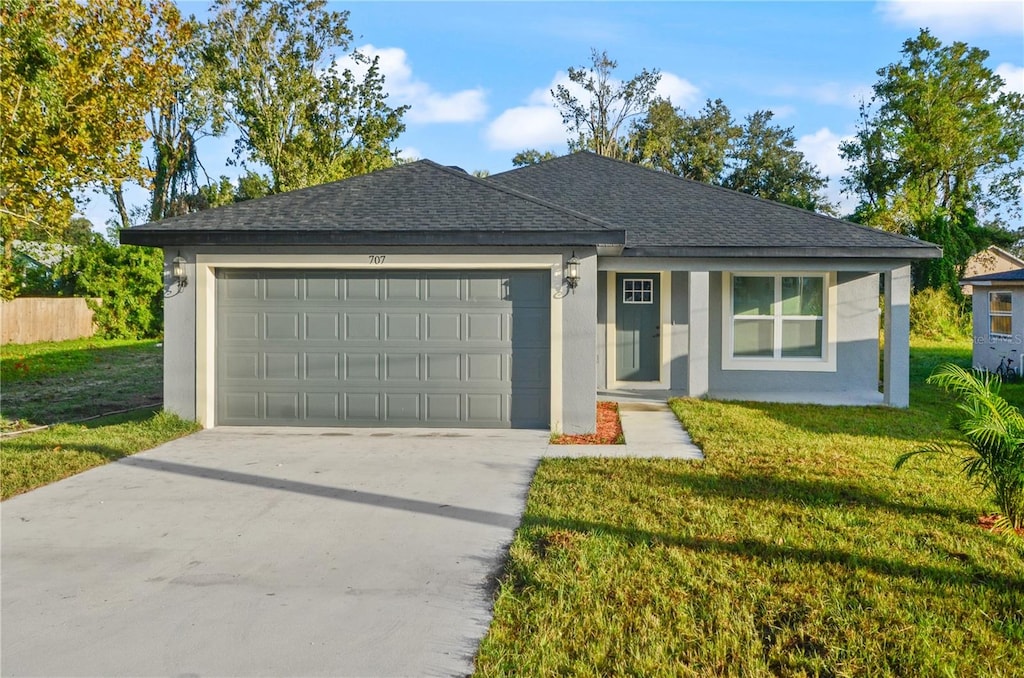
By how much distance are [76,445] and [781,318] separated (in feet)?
34.7

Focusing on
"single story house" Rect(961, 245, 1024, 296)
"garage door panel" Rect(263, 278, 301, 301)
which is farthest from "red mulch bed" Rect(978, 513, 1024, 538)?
"single story house" Rect(961, 245, 1024, 296)

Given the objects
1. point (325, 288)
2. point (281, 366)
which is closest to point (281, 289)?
point (325, 288)

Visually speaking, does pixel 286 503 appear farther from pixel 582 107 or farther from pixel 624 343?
pixel 582 107

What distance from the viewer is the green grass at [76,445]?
6809mm

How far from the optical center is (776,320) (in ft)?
40.9

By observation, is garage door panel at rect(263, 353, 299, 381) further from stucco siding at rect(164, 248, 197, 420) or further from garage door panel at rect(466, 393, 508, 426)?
garage door panel at rect(466, 393, 508, 426)

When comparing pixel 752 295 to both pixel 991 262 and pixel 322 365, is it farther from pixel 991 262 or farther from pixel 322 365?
pixel 991 262

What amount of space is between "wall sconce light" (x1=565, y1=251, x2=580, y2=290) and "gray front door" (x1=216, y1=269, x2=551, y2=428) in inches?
11.9

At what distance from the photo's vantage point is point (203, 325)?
30.8 feet

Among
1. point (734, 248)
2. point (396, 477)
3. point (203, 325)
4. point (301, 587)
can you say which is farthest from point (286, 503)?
point (734, 248)

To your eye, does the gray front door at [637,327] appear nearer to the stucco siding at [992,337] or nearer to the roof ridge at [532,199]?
the roof ridge at [532,199]

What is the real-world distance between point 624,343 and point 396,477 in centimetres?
716

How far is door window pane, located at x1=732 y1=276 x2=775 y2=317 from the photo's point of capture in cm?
1254

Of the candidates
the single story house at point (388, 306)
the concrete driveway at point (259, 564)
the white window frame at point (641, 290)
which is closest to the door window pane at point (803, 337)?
the single story house at point (388, 306)
